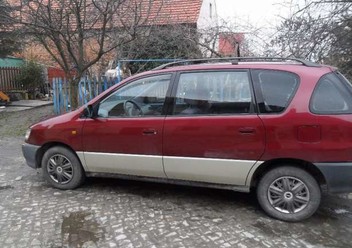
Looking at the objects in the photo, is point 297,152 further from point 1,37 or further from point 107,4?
point 1,37

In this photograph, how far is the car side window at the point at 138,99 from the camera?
15.8 ft

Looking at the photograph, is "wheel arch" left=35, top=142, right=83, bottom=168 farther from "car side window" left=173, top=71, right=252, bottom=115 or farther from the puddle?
"car side window" left=173, top=71, right=252, bottom=115

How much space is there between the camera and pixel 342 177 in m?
4.03

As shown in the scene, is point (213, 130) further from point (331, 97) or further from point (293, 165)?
point (331, 97)

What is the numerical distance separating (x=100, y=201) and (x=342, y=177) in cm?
291

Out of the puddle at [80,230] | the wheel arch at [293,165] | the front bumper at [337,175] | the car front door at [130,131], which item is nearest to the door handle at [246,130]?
the wheel arch at [293,165]

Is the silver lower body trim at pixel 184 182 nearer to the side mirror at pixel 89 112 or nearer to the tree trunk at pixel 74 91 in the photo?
the side mirror at pixel 89 112

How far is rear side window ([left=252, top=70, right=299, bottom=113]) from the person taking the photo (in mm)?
4207

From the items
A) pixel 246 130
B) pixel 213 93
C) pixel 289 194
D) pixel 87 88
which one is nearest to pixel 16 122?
pixel 87 88

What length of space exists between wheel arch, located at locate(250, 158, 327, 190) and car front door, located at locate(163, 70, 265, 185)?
13cm

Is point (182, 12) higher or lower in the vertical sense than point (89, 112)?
higher

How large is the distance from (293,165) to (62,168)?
10.1 feet

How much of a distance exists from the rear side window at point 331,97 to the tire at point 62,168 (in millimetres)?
3156

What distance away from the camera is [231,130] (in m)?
4.34
